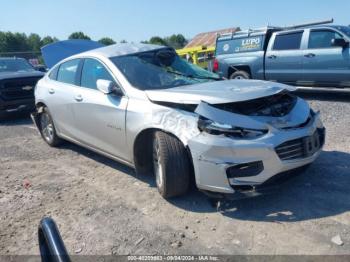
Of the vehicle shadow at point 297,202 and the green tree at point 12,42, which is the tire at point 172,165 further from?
the green tree at point 12,42

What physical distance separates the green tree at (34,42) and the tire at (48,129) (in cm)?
5197

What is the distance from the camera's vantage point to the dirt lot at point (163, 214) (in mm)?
3324

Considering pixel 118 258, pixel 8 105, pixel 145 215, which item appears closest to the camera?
pixel 118 258

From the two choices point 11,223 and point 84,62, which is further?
point 84,62

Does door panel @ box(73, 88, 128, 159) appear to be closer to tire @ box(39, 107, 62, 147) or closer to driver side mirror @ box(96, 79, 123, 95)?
driver side mirror @ box(96, 79, 123, 95)

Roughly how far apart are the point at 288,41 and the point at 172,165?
303 inches

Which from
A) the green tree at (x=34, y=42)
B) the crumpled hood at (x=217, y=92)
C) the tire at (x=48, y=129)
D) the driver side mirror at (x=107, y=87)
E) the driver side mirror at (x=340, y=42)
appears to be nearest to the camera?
the crumpled hood at (x=217, y=92)

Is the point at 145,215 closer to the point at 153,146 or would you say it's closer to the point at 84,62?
the point at 153,146

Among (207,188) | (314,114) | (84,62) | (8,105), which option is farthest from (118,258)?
(8,105)

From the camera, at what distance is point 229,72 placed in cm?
1177

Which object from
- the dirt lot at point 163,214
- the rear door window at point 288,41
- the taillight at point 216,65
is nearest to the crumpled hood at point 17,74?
the dirt lot at point 163,214

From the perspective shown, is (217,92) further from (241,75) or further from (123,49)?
(241,75)

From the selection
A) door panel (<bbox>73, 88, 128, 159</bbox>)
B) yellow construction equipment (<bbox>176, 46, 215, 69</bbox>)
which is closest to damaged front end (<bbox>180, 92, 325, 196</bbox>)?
door panel (<bbox>73, 88, 128, 159</bbox>)

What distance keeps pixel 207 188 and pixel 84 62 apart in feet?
9.14
